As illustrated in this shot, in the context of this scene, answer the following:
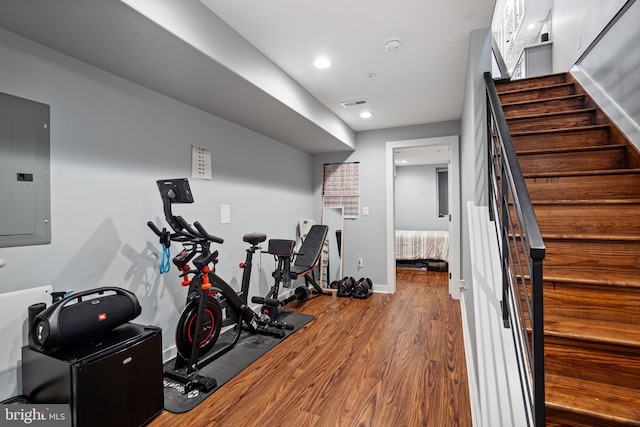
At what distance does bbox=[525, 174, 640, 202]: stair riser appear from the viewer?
1.73 metres

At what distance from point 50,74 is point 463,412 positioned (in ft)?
10.3

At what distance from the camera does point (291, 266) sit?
380 centimetres

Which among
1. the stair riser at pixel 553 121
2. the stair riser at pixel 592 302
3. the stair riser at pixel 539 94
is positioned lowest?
the stair riser at pixel 592 302

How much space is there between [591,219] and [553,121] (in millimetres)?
1035

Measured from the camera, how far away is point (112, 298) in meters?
1.64

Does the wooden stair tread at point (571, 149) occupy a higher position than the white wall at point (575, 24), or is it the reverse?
the white wall at point (575, 24)

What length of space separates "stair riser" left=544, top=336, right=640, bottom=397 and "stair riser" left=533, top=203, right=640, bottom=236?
648mm

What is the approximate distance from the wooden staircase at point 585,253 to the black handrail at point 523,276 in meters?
0.13

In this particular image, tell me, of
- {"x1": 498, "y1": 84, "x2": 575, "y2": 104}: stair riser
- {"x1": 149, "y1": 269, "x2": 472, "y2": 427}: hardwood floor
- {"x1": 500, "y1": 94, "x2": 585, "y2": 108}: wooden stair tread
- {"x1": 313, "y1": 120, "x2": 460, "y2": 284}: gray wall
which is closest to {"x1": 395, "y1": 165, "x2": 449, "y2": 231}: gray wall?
{"x1": 313, "y1": 120, "x2": 460, "y2": 284}: gray wall

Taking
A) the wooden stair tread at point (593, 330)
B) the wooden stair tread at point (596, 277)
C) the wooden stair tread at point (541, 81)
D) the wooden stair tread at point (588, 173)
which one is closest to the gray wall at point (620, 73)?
the wooden stair tread at point (588, 173)

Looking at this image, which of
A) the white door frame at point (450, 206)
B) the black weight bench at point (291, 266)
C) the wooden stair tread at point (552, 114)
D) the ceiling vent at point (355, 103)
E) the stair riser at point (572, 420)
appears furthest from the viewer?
the white door frame at point (450, 206)

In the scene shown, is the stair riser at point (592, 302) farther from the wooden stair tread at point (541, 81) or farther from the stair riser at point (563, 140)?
the wooden stair tread at point (541, 81)

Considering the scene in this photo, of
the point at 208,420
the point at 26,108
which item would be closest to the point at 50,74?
the point at 26,108

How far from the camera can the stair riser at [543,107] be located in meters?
2.34
